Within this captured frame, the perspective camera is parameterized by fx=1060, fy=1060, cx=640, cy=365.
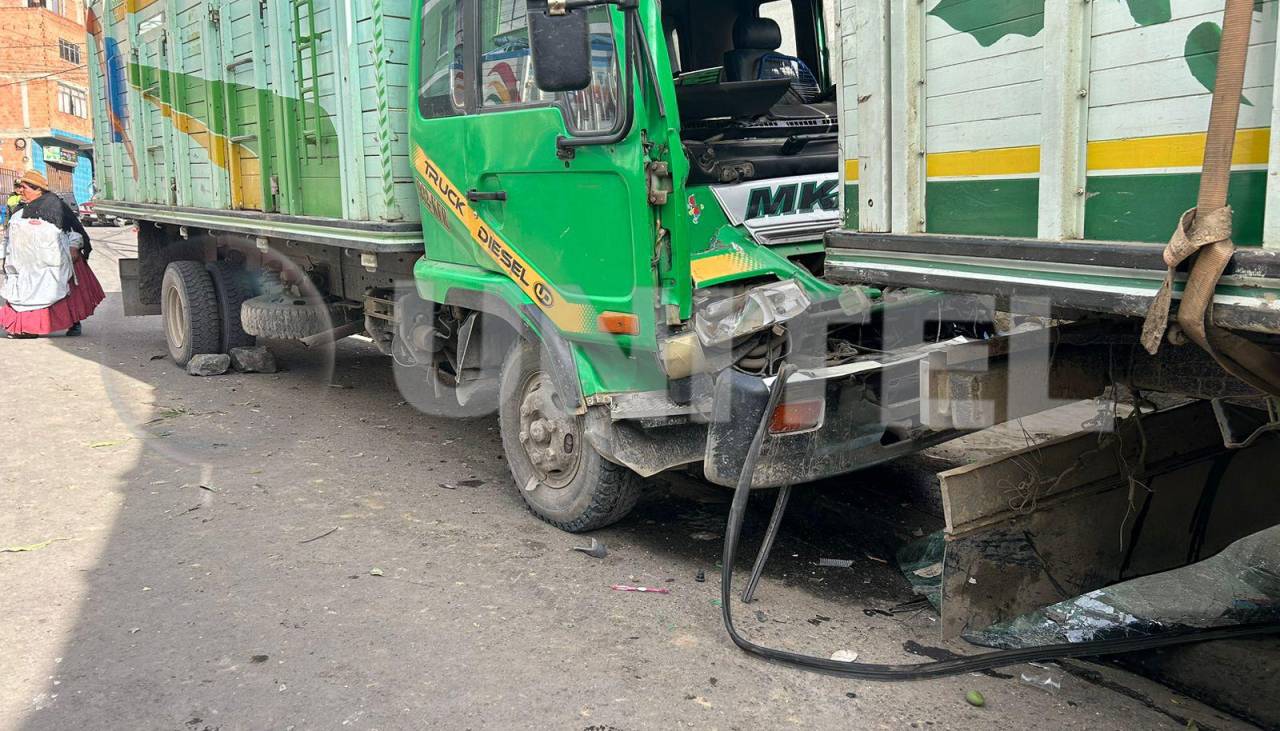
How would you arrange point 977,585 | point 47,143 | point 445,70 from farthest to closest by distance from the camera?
point 47,143 < point 445,70 < point 977,585

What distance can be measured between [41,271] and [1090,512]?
986 cm

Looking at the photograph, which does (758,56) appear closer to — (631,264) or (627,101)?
(627,101)

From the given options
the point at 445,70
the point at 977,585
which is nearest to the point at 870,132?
the point at 977,585

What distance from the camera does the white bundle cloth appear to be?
395 inches

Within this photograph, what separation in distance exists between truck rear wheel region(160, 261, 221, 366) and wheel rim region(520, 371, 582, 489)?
4.67m

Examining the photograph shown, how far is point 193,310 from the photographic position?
8219 millimetres

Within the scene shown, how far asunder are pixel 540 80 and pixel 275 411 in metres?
4.25

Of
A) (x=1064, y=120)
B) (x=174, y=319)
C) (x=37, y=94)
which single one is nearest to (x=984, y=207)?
(x=1064, y=120)

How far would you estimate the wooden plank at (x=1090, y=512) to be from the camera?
3.18 m

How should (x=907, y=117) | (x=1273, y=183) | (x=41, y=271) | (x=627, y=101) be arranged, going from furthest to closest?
(x=41, y=271), (x=627, y=101), (x=907, y=117), (x=1273, y=183)

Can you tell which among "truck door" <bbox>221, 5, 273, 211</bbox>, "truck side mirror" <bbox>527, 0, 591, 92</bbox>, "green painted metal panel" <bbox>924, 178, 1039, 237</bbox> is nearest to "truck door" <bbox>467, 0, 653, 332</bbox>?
"truck side mirror" <bbox>527, 0, 591, 92</bbox>

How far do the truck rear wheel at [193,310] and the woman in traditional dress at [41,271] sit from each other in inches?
91.0

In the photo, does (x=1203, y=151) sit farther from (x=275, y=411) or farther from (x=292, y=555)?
(x=275, y=411)

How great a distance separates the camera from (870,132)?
2.98m
